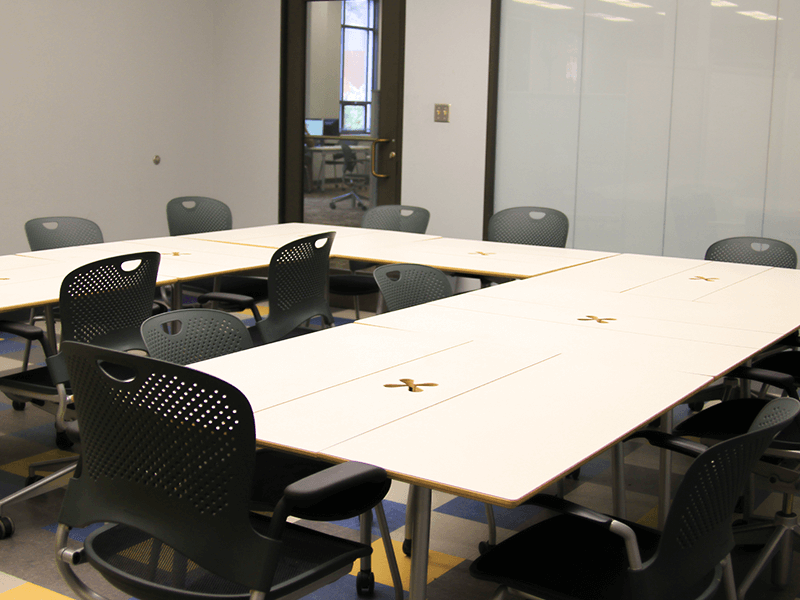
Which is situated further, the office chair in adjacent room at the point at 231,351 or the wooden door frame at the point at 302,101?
the wooden door frame at the point at 302,101

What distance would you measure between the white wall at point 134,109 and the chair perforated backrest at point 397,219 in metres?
1.96

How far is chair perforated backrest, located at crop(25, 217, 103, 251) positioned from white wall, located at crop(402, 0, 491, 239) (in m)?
2.72

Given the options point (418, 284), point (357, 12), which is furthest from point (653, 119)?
point (418, 284)

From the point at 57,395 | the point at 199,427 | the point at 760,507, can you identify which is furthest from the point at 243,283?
the point at 199,427

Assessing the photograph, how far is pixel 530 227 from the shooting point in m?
5.18

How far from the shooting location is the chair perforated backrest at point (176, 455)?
156 cm

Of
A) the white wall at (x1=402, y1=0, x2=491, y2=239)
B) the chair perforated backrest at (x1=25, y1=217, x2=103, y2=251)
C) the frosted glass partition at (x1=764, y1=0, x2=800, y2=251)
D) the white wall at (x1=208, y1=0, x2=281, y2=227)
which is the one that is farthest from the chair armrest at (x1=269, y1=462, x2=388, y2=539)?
the white wall at (x1=208, y1=0, x2=281, y2=227)

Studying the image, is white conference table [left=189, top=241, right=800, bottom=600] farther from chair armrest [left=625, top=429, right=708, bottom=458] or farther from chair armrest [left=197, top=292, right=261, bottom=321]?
chair armrest [left=197, top=292, right=261, bottom=321]

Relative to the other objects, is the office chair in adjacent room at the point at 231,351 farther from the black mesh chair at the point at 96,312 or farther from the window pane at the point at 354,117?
the window pane at the point at 354,117

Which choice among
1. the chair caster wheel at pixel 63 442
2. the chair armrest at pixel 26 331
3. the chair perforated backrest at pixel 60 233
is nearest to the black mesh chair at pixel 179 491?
the chair armrest at pixel 26 331

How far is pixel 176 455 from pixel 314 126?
5.70 m

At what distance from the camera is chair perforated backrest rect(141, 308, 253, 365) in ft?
8.06

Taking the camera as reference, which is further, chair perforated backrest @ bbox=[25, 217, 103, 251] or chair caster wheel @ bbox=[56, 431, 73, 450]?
chair perforated backrest @ bbox=[25, 217, 103, 251]

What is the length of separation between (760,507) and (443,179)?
152 inches
